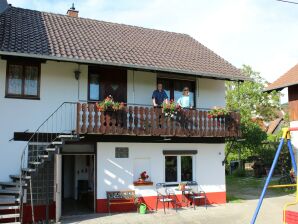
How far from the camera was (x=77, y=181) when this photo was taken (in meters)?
17.6

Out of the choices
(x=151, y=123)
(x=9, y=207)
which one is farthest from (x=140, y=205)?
(x=9, y=207)

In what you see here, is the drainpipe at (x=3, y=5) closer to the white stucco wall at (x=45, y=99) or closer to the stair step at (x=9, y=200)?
the white stucco wall at (x=45, y=99)

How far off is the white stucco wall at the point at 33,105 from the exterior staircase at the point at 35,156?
27 centimetres

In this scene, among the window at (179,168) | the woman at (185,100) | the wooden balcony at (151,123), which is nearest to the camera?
the wooden balcony at (151,123)

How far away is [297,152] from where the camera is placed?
18.9 meters

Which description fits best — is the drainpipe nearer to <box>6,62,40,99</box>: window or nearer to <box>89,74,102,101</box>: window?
<box>6,62,40,99</box>: window

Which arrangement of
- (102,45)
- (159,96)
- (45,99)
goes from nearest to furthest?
(45,99) < (159,96) < (102,45)

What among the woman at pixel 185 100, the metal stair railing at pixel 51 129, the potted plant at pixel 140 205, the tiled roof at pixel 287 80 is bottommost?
the potted plant at pixel 140 205

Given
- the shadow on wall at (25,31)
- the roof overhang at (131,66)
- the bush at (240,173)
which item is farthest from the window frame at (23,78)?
the bush at (240,173)

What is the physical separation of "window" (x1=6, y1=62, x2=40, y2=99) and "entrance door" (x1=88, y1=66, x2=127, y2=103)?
6.72 feet

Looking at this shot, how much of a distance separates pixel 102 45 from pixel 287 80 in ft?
32.4

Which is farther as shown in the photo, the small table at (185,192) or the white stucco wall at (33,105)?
the small table at (185,192)

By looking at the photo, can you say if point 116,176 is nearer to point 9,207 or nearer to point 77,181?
point 77,181

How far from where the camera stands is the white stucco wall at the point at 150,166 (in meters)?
14.3
